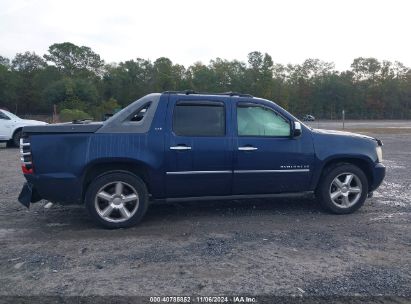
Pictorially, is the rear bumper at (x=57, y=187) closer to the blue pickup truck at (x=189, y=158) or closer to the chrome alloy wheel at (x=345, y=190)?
the blue pickup truck at (x=189, y=158)

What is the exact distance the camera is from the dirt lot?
12.5ft

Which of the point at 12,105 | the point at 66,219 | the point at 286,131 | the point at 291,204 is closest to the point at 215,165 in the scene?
the point at 286,131

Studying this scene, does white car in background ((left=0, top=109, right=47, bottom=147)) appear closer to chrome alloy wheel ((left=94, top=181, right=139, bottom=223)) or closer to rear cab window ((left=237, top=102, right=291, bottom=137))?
chrome alloy wheel ((left=94, top=181, right=139, bottom=223))

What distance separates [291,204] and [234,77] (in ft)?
271

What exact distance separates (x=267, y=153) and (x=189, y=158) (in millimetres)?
1167

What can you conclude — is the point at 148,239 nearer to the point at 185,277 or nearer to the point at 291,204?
the point at 185,277

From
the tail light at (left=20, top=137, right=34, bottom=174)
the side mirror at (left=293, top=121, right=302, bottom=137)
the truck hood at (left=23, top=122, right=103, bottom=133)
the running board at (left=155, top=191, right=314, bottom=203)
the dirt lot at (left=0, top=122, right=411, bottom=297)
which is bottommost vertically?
the dirt lot at (left=0, top=122, right=411, bottom=297)

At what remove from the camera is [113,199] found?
5539 millimetres

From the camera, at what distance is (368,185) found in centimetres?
651

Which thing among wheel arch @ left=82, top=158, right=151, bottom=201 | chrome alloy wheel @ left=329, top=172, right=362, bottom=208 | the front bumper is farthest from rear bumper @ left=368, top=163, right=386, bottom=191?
the front bumper

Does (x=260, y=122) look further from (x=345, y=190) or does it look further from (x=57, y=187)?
(x=57, y=187)

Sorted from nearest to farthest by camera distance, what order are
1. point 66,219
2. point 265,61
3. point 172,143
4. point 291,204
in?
1. point 172,143
2. point 66,219
3. point 291,204
4. point 265,61

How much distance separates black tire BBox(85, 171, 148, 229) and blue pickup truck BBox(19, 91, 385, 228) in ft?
0.04

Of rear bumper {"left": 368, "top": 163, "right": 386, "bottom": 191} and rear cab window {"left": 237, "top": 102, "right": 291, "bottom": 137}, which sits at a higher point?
rear cab window {"left": 237, "top": 102, "right": 291, "bottom": 137}
